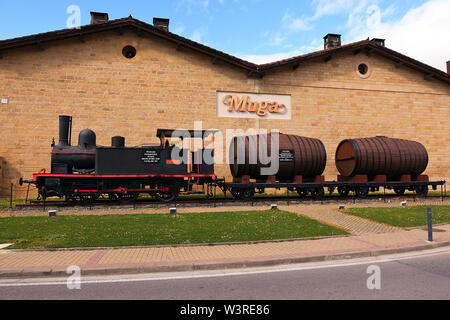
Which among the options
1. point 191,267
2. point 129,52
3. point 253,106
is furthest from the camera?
point 253,106

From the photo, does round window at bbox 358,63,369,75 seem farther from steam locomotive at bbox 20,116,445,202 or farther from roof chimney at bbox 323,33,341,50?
steam locomotive at bbox 20,116,445,202

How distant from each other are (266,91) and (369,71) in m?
8.71

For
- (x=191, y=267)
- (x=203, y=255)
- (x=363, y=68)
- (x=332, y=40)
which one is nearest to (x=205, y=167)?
(x=203, y=255)

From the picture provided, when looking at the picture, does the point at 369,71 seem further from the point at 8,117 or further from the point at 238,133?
the point at 8,117

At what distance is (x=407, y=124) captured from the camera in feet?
83.3

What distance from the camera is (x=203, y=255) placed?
6734mm

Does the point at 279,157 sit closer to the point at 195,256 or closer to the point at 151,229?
the point at 151,229

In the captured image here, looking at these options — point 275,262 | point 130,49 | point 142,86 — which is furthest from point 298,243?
point 130,49

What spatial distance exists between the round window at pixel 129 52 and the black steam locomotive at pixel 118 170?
25.9 feet

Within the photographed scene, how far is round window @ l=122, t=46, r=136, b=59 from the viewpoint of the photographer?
21.5 m

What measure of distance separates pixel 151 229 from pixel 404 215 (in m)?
9.27

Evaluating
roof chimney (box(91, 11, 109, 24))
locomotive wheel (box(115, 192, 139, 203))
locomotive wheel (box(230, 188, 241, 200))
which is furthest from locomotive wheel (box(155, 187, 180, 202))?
roof chimney (box(91, 11, 109, 24))

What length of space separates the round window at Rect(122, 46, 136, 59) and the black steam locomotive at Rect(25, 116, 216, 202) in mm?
7902
